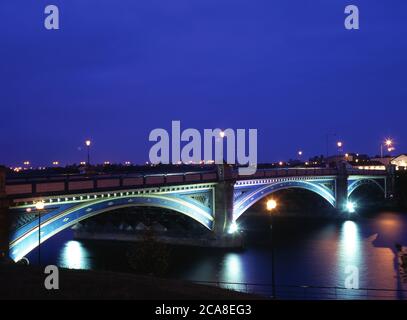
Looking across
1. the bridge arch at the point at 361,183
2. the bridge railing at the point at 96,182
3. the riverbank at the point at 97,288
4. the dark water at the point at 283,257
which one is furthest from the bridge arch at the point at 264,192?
the riverbank at the point at 97,288

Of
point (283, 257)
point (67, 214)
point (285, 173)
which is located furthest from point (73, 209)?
point (285, 173)

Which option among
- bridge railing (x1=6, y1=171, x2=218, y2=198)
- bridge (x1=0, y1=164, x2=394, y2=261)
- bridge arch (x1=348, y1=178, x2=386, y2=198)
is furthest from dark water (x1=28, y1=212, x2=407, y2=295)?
bridge arch (x1=348, y1=178, x2=386, y2=198)

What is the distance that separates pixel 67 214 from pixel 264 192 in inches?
1364

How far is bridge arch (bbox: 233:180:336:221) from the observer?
189 ft

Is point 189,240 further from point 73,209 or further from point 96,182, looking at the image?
point 73,209

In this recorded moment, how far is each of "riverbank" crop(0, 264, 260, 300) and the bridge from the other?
21.8 ft

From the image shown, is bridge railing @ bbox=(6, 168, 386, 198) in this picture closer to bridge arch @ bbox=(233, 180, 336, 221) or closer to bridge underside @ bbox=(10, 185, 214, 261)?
bridge underside @ bbox=(10, 185, 214, 261)

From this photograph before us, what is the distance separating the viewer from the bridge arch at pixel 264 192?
57.7 m

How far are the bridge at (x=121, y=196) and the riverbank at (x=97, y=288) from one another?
6.63 metres

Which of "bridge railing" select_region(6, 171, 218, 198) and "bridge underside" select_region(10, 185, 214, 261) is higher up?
"bridge railing" select_region(6, 171, 218, 198)

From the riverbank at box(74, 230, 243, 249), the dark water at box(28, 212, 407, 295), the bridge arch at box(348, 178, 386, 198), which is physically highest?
the bridge arch at box(348, 178, 386, 198)

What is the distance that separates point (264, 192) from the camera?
6350 centimetres
